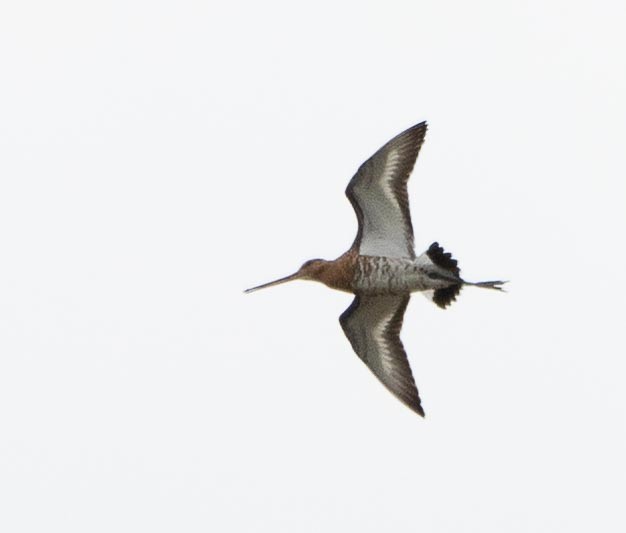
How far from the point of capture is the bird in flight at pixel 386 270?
73.8 feet

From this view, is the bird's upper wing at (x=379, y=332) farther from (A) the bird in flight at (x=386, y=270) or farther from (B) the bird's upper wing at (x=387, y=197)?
(B) the bird's upper wing at (x=387, y=197)

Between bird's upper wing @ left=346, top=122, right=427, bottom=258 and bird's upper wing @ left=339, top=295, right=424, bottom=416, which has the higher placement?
bird's upper wing @ left=346, top=122, right=427, bottom=258

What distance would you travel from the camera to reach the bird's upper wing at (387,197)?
2261 centimetres

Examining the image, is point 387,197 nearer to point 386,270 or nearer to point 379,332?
point 386,270

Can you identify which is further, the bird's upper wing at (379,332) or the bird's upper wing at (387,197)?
the bird's upper wing at (379,332)

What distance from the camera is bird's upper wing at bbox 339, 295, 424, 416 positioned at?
2311cm

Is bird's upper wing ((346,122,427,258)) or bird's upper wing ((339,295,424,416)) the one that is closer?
bird's upper wing ((346,122,427,258))

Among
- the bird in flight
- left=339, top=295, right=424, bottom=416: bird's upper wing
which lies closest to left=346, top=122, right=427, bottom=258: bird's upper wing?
the bird in flight

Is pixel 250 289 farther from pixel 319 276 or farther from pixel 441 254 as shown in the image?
pixel 441 254

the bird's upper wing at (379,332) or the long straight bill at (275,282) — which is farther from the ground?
the long straight bill at (275,282)

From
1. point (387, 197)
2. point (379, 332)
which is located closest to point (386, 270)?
point (387, 197)

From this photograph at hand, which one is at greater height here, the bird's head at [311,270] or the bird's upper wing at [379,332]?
the bird's head at [311,270]

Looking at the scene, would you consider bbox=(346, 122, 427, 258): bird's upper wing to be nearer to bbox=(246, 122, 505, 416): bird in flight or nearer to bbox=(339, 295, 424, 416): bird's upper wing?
bbox=(246, 122, 505, 416): bird in flight

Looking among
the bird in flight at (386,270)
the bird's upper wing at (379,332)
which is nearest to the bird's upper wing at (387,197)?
the bird in flight at (386,270)
